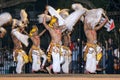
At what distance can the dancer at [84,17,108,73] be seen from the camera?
11133 millimetres

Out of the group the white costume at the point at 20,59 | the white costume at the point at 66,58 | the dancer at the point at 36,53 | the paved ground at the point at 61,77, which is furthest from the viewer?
the white costume at the point at 20,59

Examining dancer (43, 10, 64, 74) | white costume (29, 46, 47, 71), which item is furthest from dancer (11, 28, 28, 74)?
dancer (43, 10, 64, 74)

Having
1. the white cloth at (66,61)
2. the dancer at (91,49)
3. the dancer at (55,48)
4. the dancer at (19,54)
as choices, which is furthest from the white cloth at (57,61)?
the dancer at (19,54)

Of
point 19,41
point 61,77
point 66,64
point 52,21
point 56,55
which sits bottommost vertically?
point 61,77

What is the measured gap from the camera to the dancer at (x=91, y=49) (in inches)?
438

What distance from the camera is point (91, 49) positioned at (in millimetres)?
11133

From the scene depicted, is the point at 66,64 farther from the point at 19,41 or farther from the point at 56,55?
the point at 19,41

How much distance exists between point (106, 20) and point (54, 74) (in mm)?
1888

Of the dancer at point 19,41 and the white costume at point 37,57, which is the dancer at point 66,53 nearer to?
the white costume at point 37,57

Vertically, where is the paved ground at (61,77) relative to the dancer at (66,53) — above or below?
below

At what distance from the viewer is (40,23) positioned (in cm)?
1149

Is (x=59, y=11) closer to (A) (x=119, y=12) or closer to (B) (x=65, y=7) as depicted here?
(B) (x=65, y=7)

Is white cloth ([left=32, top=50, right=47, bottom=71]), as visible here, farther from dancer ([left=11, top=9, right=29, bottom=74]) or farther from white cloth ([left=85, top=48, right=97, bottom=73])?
white cloth ([left=85, top=48, right=97, bottom=73])

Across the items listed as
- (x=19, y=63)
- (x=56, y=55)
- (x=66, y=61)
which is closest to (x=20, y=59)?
(x=19, y=63)
